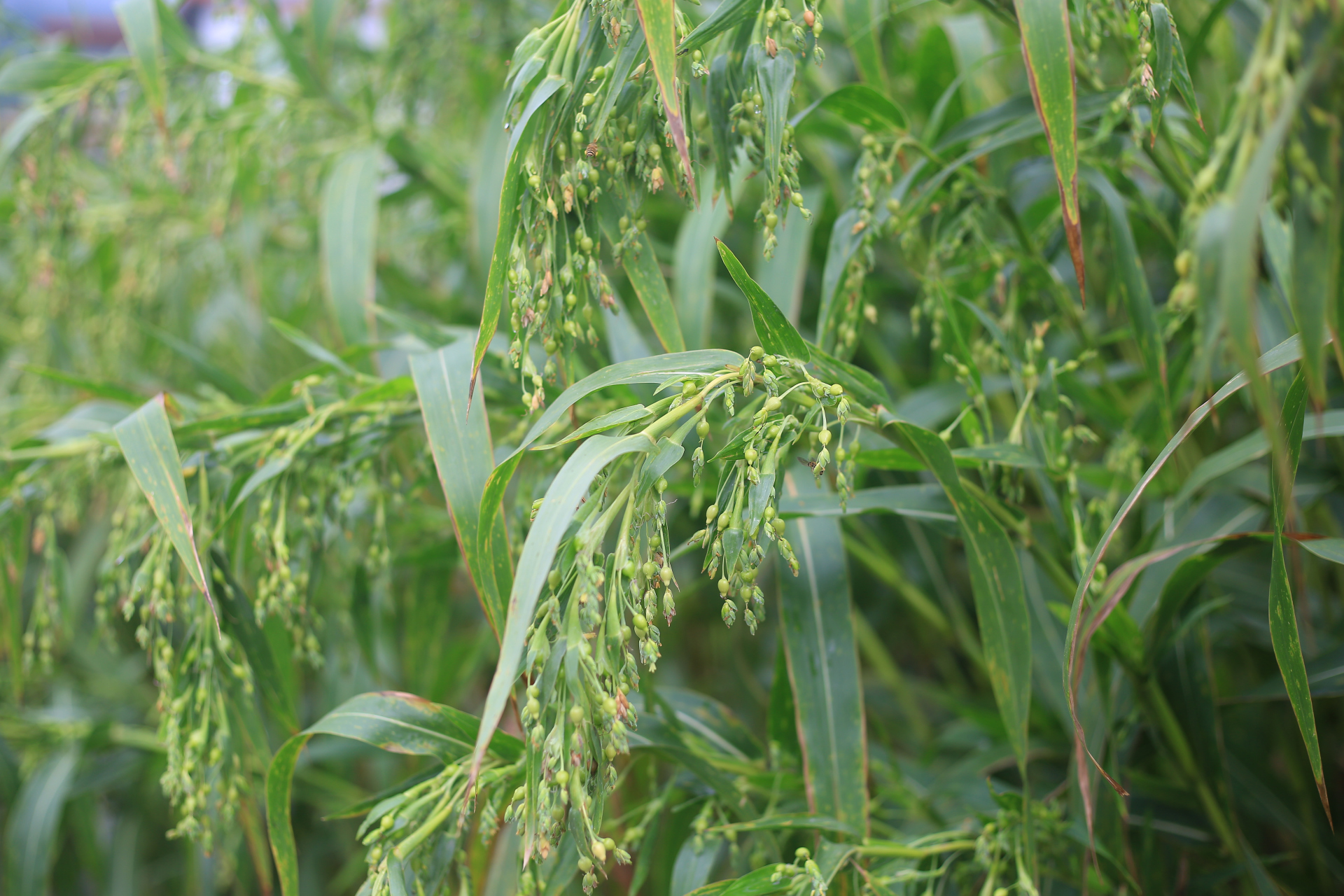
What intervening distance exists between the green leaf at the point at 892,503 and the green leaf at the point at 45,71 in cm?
100

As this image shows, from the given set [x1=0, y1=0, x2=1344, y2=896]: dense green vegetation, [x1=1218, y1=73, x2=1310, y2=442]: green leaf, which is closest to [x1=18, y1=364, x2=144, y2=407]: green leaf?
[x1=0, y1=0, x2=1344, y2=896]: dense green vegetation

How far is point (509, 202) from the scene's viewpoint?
49cm

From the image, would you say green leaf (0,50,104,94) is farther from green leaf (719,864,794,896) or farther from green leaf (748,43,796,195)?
green leaf (719,864,794,896)

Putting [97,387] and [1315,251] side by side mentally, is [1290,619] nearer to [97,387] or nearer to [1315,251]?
[1315,251]

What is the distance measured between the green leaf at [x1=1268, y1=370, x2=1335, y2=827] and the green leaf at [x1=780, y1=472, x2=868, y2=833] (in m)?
0.28

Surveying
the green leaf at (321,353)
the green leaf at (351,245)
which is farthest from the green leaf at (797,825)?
the green leaf at (351,245)

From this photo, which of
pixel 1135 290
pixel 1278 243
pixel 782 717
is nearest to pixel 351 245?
pixel 782 717

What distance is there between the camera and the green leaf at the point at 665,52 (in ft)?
1.38

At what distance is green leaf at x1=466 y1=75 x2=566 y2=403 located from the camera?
0.47 metres

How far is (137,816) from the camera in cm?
139

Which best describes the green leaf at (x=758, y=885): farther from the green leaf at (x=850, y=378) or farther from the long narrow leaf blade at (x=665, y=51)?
the long narrow leaf blade at (x=665, y=51)

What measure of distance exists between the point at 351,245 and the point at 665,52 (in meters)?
0.65

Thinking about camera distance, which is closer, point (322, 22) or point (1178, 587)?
point (1178, 587)

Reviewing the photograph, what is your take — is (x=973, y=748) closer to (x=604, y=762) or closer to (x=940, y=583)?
(x=940, y=583)
